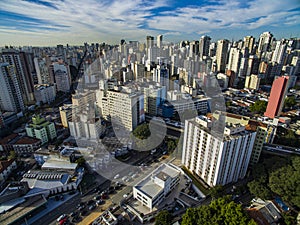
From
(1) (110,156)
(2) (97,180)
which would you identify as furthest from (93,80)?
(2) (97,180)

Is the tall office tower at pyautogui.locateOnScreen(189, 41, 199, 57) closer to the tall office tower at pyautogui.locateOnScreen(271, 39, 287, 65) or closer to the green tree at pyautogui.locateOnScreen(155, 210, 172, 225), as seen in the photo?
the tall office tower at pyautogui.locateOnScreen(271, 39, 287, 65)

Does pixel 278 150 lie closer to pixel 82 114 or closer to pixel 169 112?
pixel 169 112

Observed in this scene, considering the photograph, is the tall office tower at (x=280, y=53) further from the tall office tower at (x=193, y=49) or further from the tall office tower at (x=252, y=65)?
the tall office tower at (x=193, y=49)

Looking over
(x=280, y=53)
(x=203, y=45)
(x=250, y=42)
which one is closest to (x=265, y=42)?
(x=250, y=42)

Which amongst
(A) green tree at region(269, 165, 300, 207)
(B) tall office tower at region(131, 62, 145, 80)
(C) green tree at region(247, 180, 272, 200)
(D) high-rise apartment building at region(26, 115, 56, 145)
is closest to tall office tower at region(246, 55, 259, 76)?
(B) tall office tower at region(131, 62, 145, 80)

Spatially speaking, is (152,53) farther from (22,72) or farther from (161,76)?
(22,72)

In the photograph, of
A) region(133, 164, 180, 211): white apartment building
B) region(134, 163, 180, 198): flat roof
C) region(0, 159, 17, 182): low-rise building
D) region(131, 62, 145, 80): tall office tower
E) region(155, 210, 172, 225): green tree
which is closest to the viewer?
region(155, 210, 172, 225): green tree
